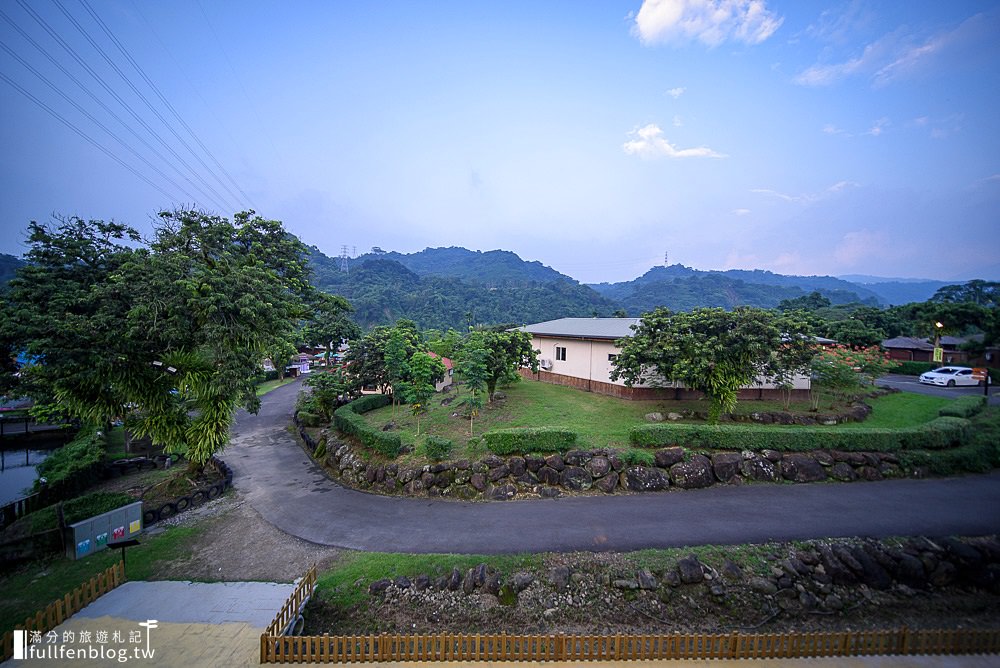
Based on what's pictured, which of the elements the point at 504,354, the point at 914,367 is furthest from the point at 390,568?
the point at 914,367

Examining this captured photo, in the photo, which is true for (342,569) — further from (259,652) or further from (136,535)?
(136,535)

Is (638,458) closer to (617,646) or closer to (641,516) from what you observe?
(641,516)

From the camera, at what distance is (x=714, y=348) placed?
50.5 ft

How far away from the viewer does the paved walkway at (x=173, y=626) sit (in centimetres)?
670

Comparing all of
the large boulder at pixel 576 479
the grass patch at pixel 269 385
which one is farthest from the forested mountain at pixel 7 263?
the large boulder at pixel 576 479

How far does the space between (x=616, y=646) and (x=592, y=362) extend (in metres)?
17.4

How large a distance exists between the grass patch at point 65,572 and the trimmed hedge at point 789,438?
15040mm

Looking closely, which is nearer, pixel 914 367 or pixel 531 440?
pixel 531 440

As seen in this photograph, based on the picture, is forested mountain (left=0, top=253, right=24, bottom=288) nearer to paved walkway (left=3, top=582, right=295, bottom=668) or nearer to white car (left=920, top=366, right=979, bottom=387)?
paved walkway (left=3, top=582, right=295, bottom=668)

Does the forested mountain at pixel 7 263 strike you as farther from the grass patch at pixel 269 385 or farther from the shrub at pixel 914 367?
the shrub at pixel 914 367

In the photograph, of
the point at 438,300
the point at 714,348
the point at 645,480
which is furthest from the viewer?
the point at 438,300

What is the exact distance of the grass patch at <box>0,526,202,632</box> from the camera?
8.39 m

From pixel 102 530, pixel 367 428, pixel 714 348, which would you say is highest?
pixel 714 348

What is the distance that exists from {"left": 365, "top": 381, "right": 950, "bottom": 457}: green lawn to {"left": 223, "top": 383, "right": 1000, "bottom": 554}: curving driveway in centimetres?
260
